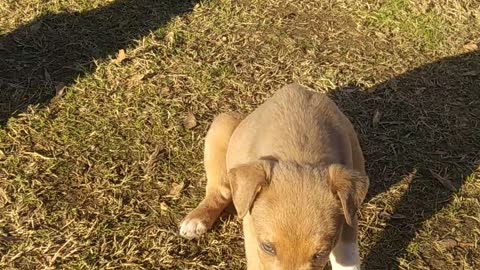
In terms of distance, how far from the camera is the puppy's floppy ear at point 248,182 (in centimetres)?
376

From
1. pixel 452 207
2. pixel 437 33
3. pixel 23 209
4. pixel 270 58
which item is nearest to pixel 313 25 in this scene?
pixel 270 58

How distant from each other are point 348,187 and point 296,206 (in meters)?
0.33

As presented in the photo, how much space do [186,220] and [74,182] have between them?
110 cm

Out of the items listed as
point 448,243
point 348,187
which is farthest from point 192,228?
point 448,243

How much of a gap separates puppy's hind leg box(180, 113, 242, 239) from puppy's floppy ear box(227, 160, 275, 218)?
1.21 metres

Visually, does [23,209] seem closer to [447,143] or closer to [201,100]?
[201,100]

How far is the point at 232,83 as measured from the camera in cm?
641

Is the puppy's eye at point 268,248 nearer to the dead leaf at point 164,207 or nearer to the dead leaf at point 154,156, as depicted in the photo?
the dead leaf at point 164,207

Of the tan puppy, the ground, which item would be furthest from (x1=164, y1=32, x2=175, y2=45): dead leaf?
the tan puppy

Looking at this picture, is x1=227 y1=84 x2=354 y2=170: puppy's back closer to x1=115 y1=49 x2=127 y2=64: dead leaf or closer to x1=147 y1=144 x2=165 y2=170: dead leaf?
x1=147 y1=144 x2=165 y2=170: dead leaf

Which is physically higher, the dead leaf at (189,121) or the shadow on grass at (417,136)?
the dead leaf at (189,121)

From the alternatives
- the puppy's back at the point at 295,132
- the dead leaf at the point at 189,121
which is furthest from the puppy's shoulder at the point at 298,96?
the dead leaf at the point at 189,121

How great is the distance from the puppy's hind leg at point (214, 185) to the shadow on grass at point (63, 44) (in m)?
1.94

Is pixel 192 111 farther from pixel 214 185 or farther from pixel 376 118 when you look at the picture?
pixel 376 118
